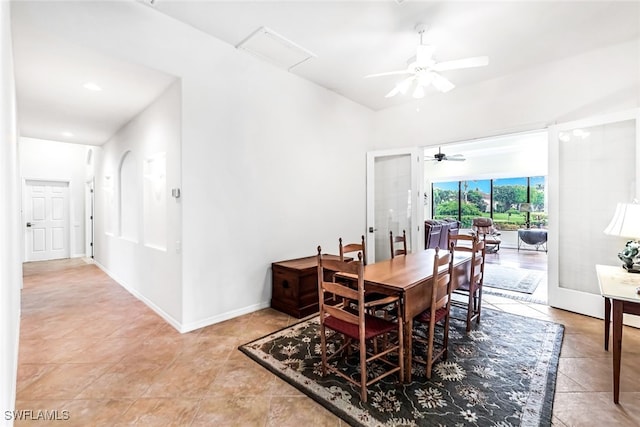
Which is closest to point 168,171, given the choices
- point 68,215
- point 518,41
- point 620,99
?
point 518,41

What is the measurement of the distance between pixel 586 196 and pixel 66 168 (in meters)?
10.9

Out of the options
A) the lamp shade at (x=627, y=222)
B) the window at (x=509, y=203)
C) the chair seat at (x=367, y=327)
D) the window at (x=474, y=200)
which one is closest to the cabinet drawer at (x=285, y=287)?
the chair seat at (x=367, y=327)

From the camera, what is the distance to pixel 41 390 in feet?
7.00

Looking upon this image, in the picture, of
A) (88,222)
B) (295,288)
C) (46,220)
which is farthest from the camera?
(88,222)

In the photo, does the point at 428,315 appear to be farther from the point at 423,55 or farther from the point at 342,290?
the point at 423,55

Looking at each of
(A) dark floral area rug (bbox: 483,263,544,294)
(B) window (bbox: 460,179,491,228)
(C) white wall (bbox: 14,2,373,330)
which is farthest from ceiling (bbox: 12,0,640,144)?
(B) window (bbox: 460,179,491,228)

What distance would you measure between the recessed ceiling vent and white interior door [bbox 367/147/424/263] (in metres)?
2.29

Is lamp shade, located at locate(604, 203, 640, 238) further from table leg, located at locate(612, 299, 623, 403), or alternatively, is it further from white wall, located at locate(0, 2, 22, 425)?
white wall, located at locate(0, 2, 22, 425)

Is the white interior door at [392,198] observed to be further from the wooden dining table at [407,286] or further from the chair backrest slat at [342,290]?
the chair backrest slat at [342,290]

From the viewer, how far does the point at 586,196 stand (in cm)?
357

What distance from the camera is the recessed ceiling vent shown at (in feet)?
10.4

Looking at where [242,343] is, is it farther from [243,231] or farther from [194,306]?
[243,231]

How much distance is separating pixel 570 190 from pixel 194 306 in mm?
4794

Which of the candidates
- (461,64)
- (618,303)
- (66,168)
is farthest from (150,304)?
(66,168)
